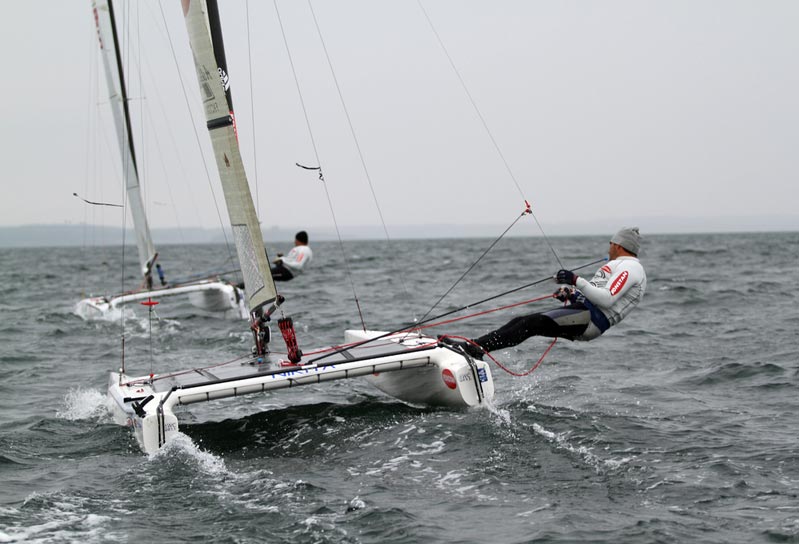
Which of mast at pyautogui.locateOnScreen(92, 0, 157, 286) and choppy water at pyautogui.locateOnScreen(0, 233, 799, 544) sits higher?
mast at pyautogui.locateOnScreen(92, 0, 157, 286)

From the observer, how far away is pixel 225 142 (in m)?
6.50

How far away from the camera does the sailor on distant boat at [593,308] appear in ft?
20.1

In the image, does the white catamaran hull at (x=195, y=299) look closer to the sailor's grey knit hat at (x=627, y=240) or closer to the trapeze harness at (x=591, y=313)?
the trapeze harness at (x=591, y=313)

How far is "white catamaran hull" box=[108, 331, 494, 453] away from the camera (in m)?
5.54

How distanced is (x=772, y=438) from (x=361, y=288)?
50.4 feet

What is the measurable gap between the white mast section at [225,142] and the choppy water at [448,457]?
1322 millimetres

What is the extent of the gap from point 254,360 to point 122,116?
374 inches

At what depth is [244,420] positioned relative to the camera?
6.55 metres

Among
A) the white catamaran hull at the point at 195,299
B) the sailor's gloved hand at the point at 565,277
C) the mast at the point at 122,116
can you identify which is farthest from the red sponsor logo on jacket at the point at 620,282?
the mast at the point at 122,116

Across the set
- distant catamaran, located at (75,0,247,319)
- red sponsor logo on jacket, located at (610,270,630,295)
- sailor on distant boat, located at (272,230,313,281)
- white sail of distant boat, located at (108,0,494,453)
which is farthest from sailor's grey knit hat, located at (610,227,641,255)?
distant catamaran, located at (75,0,247,319)

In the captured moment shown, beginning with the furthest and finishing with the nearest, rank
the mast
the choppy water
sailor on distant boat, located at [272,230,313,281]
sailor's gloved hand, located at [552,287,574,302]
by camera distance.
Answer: the mast < sailor on distant boat, located at [272,230,313,281] < sailor's gloved hand, located at [552,287,574,302] < the choppy water

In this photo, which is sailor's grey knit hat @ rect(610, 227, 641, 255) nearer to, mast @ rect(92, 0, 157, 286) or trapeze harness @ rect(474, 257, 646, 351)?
trapeze harness @ rect(474, 257, 646, 351)

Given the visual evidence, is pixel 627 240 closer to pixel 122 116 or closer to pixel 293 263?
pixel 293 263

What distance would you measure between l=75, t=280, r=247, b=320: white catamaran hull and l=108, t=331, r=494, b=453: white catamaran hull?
21.5 feet
